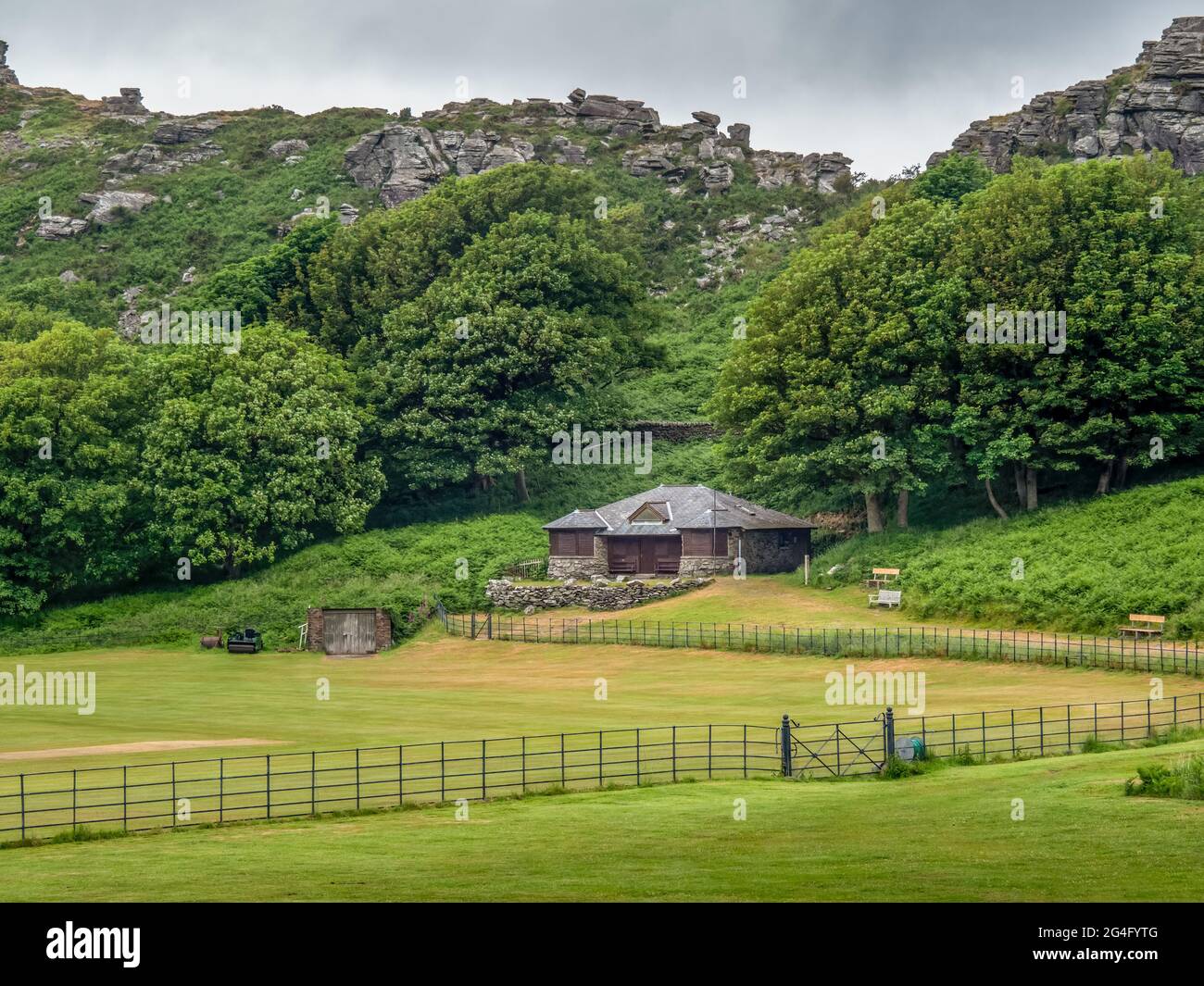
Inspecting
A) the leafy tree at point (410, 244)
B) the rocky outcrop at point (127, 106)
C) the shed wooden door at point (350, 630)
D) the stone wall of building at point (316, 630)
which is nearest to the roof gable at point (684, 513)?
the shed wooden door at point (350, 630)

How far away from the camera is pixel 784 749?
144ft

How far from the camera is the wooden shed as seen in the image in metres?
84.0

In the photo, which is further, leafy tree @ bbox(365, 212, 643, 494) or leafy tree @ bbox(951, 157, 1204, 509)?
leafy tree @ bbox(365, 212, 643, 494)

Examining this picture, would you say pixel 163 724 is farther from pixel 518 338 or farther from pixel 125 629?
pixel 518 338

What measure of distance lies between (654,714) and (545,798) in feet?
54.0

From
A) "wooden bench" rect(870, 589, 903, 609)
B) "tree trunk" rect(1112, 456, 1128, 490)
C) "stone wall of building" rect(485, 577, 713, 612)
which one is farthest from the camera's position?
"stone wall of building" rect(485, 577, 713, 612)

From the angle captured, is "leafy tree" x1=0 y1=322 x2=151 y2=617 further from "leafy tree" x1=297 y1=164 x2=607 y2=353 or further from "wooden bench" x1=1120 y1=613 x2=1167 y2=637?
"wooden bench" x1=1120 y1=613 x2=1167 y2=637

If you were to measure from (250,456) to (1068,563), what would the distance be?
46.8 meters

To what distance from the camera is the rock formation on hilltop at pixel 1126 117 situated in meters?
123

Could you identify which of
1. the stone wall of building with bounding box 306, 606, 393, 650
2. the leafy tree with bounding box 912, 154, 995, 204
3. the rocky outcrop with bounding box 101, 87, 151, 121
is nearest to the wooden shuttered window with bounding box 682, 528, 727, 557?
the stone wall of building with bounding box 306, 606, 393, 650

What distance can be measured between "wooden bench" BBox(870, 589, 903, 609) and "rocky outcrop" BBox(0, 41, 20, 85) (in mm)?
148668

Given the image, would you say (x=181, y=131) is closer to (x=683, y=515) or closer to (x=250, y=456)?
(x=250, y=456)
